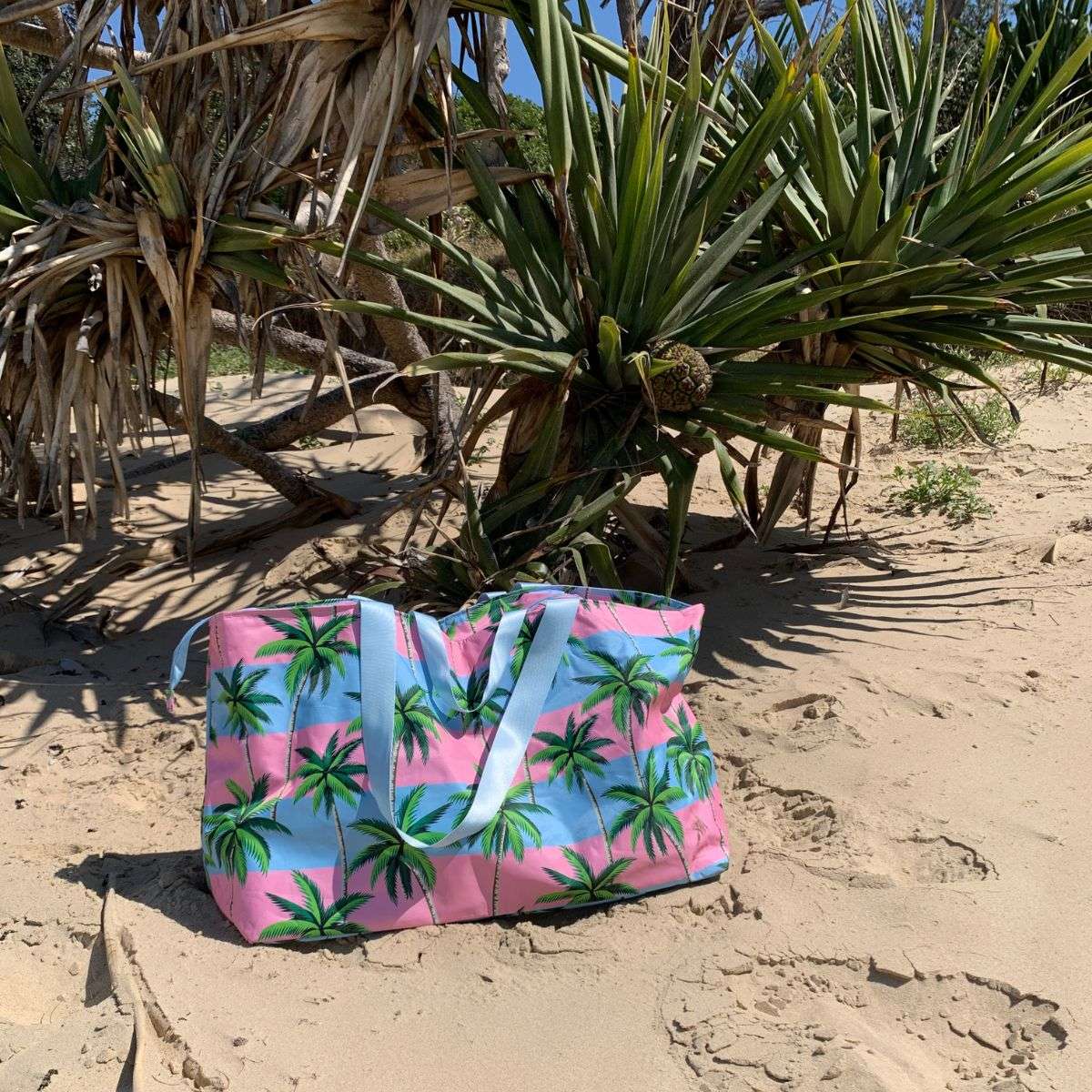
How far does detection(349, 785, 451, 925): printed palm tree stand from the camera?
2.13m

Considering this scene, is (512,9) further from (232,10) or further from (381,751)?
(381,751)

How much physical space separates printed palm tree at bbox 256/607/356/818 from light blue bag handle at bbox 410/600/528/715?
14 cm

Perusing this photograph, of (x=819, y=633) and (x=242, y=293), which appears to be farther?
(x=242, y=293)

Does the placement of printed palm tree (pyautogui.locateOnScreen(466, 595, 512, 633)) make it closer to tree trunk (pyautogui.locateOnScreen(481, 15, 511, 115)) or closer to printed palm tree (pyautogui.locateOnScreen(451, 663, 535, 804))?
printed palm tree (pyautogui.locateOnScreen(451, 663, 535, 804))

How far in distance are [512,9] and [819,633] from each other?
196 centimetres

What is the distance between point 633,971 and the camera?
205cm

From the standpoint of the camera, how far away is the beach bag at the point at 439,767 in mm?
2139

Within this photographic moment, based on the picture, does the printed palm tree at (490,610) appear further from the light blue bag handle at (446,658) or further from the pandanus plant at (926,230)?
the pandanus plant at (926,230)

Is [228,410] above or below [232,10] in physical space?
below

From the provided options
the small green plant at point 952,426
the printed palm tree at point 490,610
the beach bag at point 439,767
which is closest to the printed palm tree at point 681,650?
the beach bag at point 439,767

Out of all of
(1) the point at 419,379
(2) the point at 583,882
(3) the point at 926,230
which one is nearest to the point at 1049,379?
(3) the point at 926,230

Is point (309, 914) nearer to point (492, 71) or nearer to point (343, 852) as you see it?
point (343, 852)

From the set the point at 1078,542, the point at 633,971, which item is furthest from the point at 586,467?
the point at 1078,542

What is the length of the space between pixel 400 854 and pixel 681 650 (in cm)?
69
